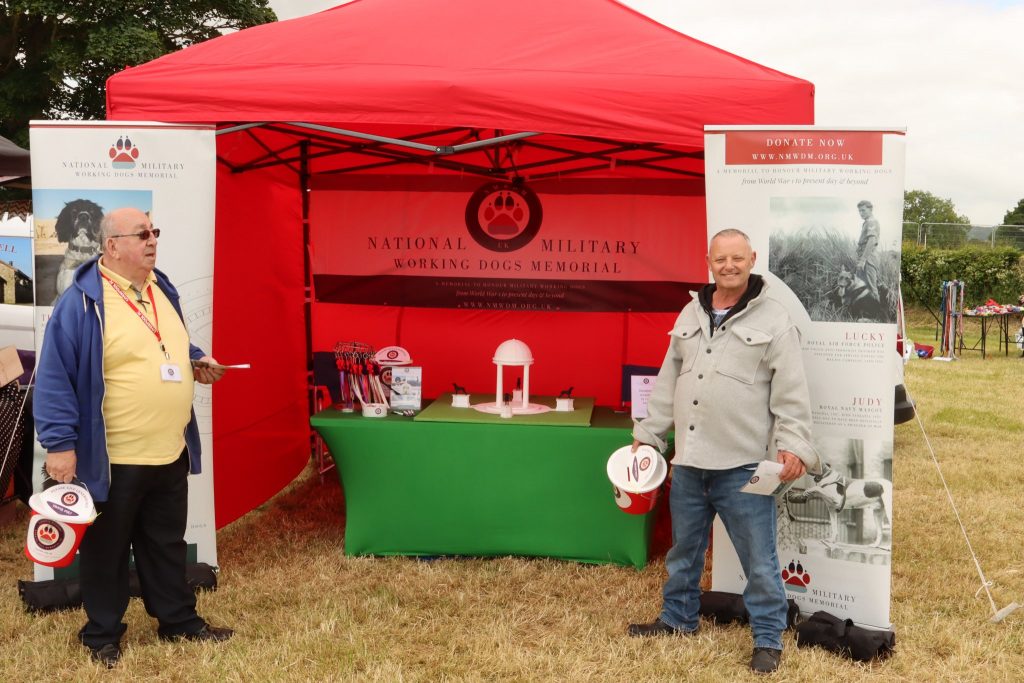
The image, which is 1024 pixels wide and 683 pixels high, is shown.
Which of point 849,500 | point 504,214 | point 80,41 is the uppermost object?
point 80,41

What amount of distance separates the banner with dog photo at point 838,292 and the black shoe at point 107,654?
2.40m

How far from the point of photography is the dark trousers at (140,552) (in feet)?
9.85

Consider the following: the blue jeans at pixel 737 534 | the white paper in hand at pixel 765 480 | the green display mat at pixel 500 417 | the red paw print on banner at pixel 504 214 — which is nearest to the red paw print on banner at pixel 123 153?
the green display mat at pixel 500 417

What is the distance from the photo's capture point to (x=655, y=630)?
3420 millimetres

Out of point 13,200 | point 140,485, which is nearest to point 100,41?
point 13,200

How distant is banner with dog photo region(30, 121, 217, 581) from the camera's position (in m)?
3.54

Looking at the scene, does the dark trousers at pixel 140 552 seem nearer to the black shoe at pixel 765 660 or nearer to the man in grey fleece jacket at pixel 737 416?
the man in grey fleece jacket at pixel 737 416

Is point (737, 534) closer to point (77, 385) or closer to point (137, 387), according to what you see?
point (137, 387)

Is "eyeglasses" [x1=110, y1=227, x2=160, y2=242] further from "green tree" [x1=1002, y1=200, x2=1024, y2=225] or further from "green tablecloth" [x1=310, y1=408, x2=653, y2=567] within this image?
"green tree" [x1=1002, y1=200, x2=1024, y2=225]

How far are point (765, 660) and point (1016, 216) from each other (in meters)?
52.6

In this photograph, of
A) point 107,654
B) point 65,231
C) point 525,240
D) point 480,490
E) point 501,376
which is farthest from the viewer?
point 525,240

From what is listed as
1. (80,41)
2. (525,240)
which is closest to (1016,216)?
(80,41)

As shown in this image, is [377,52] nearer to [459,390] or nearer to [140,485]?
[459,390]

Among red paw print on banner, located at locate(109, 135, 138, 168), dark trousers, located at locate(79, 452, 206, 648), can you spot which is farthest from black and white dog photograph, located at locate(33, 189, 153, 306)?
dark trousers, located at locate(79, 452, 206, 648)
